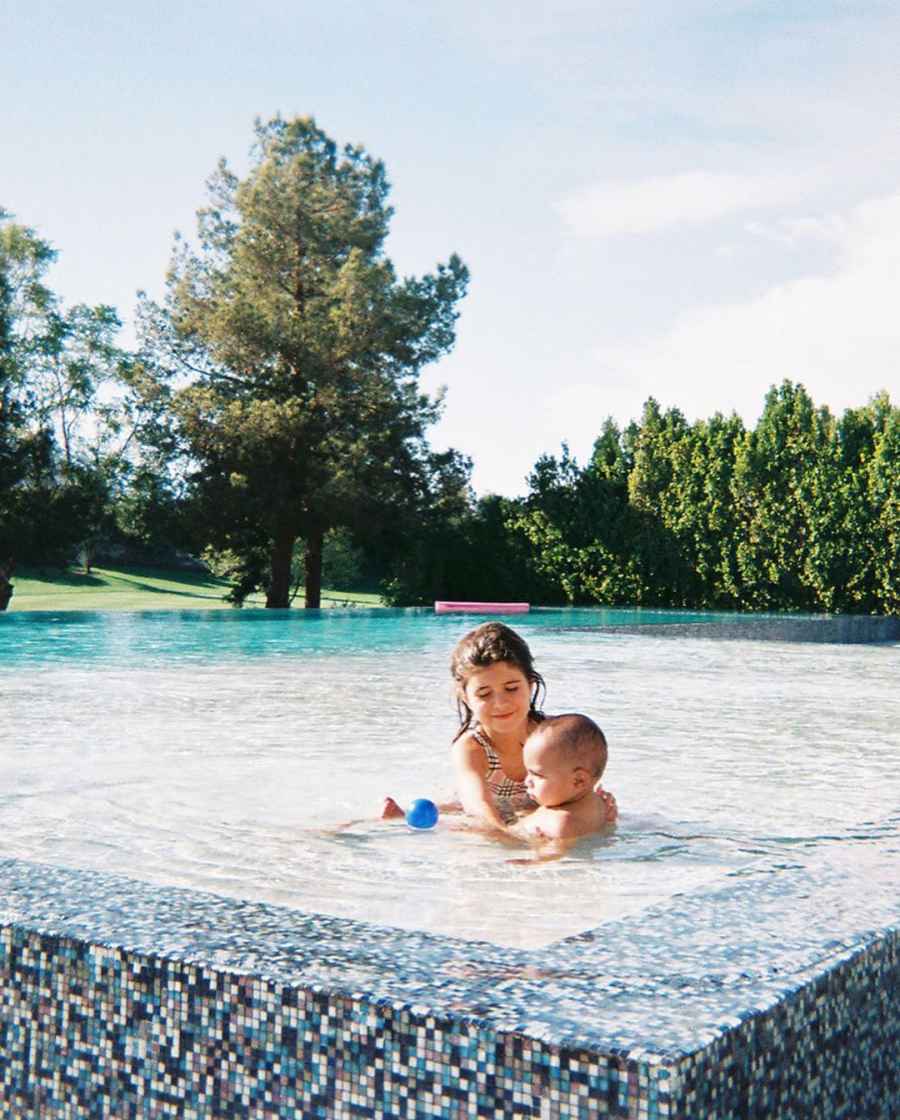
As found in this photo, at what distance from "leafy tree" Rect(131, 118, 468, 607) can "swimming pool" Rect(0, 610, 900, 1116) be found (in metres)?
11.9

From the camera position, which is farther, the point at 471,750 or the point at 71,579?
the point at 71,579

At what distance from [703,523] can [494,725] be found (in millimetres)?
18816

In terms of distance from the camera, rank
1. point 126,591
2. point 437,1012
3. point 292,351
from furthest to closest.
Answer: point 126,591, point 292,351, point 437,1012

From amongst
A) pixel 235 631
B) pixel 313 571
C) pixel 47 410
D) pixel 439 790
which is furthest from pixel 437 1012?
pixel 47 410

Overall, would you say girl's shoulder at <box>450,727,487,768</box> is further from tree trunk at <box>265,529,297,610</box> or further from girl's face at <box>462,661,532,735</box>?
tree trunk at <box>265,529,297,610</box>

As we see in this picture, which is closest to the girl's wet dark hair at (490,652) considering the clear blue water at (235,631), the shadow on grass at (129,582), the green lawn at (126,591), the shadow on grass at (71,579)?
the clear blue water at (235,631)

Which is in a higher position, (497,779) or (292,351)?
(292,351)

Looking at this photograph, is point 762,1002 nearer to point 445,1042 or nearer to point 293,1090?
point 445,1042

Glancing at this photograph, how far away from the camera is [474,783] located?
16.5 ft

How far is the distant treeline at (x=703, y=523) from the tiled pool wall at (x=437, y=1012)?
2023 centimetres

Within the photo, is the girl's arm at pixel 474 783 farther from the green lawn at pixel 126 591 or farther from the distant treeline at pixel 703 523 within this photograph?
the green lawn at pixel 126 591

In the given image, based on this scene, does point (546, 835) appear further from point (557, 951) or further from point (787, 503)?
point (787, 503)

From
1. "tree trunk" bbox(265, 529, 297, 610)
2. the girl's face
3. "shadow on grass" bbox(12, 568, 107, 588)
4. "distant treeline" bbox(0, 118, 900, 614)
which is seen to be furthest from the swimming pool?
"shadow on grass" bbox(12, 568, 107, 588)

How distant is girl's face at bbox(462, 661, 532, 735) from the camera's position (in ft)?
16.4
